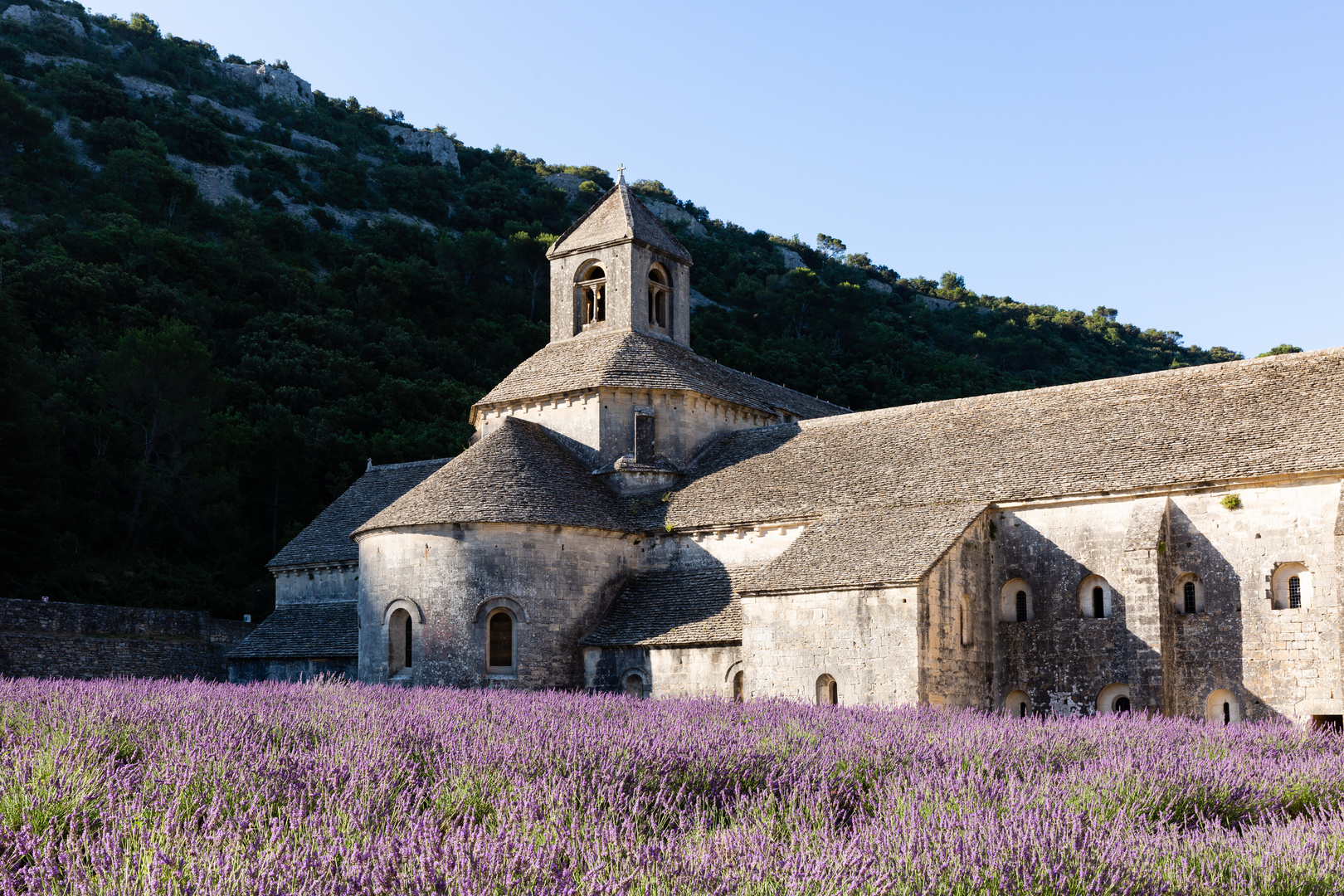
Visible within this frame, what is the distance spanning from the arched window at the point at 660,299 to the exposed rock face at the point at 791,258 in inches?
2431

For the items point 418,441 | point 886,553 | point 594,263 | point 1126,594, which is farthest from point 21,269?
point 1126,594

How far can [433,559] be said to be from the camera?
25.2m

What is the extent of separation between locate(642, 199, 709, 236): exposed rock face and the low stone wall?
211 feet

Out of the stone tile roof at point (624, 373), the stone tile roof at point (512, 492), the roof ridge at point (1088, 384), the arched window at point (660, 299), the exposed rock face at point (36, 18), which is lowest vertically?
the stone tile roof at point (512, 492)

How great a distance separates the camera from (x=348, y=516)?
33.7 meters

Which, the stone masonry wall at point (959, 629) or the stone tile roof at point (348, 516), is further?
the stone tile roof at point (348, 516)

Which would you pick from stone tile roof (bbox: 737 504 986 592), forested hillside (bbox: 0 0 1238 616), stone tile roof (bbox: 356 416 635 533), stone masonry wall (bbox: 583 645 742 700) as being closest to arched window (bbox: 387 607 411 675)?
stone tile roof (bbox: 356 416 635 533)

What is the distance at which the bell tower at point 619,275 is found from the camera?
1283 inches

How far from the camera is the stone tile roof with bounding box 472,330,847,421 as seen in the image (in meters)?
29.6

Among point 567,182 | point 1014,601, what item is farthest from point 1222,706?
point 567,182

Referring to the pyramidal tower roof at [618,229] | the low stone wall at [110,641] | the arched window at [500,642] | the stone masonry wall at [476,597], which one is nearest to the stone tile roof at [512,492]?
the stone masonry wall at [476,597]

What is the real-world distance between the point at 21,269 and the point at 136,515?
14287 millimetres

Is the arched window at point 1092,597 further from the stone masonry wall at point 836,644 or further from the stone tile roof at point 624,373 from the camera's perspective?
the stone tile roof at point 624,373

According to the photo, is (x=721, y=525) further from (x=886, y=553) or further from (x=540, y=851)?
(x=540, y=851)
